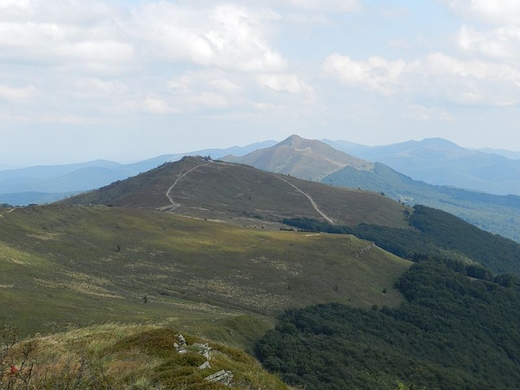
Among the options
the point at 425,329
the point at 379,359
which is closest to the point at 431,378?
the point at 379,359

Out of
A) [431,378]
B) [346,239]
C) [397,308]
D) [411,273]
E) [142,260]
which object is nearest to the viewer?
[431,378]

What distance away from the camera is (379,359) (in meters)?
75.7

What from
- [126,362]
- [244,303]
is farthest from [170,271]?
[126,362]

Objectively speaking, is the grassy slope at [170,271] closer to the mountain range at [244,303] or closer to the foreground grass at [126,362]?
the mountain range at [244,303]

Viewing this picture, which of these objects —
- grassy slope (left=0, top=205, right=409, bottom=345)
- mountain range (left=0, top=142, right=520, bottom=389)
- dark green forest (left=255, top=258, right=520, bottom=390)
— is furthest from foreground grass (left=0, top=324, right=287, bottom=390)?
grassy slope (left=0, top=205, right=409, bottom=345)

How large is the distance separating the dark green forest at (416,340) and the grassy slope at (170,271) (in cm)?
522

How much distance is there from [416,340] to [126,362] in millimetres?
93780

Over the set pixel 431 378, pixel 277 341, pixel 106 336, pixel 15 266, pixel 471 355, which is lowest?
pixel 471 355

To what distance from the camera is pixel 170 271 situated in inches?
3937

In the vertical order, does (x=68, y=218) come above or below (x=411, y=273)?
above

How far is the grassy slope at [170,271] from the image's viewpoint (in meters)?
61.3

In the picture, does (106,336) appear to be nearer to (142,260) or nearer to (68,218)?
(142,260)

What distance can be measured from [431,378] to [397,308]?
4018 centimetres

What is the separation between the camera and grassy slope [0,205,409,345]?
6131 centimetres
